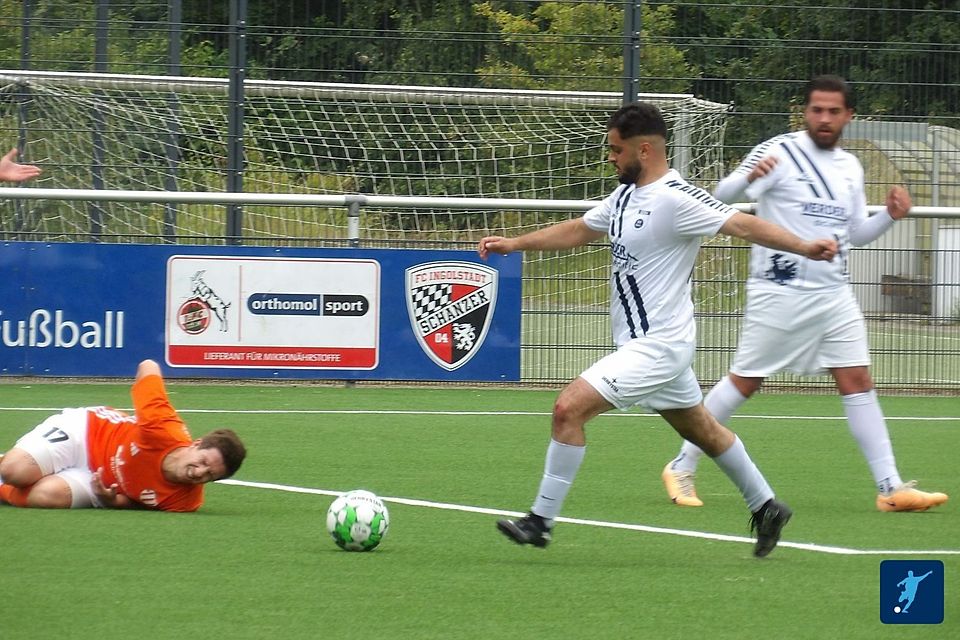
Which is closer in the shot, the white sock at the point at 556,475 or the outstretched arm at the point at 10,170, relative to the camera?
the white sock at the point at 556,475

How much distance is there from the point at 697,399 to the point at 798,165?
174cm

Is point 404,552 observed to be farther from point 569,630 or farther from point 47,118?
point 47,118

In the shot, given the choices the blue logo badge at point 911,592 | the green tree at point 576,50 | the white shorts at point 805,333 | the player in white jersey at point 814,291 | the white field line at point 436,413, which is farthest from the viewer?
the green tree at point 576,50

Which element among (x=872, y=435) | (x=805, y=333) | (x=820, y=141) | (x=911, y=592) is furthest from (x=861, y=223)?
(x=911, y=592)

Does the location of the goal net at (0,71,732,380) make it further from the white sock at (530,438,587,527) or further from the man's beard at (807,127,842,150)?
the white sock at (530,438,587,527)

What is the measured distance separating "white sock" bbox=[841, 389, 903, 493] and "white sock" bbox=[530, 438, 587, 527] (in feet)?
6.83

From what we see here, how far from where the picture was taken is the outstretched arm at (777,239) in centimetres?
604

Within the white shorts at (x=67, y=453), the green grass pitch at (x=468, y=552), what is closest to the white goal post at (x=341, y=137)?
the green grass pitch at (x=468, y=552)

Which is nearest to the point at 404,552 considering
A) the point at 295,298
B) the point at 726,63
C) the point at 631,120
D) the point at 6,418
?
the point at 631,120

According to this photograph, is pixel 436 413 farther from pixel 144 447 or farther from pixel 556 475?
pixel 556 475

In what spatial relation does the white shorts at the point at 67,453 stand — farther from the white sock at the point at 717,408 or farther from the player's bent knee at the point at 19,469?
the white sock at the point at 717,408

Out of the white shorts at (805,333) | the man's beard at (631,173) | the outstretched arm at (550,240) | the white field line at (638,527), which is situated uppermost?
the man's beard at (631,173)

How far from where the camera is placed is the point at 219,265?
1237 cm

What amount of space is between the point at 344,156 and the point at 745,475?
9438 millimetres
